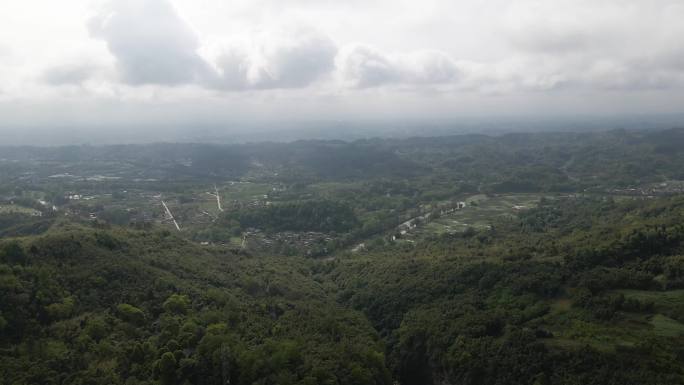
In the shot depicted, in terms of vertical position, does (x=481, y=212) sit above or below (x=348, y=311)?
below

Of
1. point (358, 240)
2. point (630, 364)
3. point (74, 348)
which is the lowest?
point (358, 240)

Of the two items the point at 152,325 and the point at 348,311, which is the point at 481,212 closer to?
the point at 348,311

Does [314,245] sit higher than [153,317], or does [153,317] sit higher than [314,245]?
[153,317]

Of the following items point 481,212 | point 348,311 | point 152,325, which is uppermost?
point 152,325

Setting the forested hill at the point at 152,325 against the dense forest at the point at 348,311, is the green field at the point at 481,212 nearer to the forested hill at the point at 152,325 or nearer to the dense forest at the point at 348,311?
the dense forest at the point at 348,311

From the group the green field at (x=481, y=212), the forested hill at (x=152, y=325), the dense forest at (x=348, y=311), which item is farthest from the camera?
the green field at (x=481, y=212)

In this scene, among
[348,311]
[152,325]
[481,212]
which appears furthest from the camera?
[481,212]

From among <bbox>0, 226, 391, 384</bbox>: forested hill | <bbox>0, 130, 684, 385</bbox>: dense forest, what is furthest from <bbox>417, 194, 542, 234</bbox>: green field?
<bbox>0, 226, 391, 384</bbox>: forested hill

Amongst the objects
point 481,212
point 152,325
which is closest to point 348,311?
point 152,325

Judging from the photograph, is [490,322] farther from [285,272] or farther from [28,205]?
[28,205]

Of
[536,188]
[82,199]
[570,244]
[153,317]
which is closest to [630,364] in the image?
[570,244]

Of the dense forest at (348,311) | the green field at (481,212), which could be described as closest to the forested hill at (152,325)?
the dense forest at (348,311)
